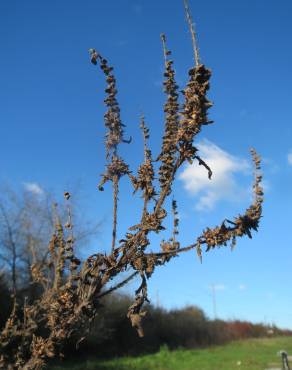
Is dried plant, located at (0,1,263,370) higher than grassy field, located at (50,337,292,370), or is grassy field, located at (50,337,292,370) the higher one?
grassy field, located at (50,337,292,370)

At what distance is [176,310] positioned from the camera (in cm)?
5778

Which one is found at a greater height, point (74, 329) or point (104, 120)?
point (104, 120)

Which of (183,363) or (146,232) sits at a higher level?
(183,363)

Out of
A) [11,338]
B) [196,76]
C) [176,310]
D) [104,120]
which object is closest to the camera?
[196,76]

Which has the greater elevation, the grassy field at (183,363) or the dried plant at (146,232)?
the grassy field at (183,363)

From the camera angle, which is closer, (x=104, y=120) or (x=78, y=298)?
(x=78, y=298)

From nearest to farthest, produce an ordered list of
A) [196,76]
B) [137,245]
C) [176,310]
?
[196,76] → [137,245] → [176,310]

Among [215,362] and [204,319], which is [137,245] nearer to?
[215,362]

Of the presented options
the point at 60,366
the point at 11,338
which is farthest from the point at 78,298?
the point at 60,366

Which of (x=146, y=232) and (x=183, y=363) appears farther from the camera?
(x=183, y=363)

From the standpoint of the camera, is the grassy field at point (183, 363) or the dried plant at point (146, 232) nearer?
the dried plant at point (146, 232)

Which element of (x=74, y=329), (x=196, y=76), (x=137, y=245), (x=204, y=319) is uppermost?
(x=204, y=319)

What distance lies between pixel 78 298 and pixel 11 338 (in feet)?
5.33

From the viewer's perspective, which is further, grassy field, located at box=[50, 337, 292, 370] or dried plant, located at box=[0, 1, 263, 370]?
grassy field, located at box=[50, 337, 292, 370]
